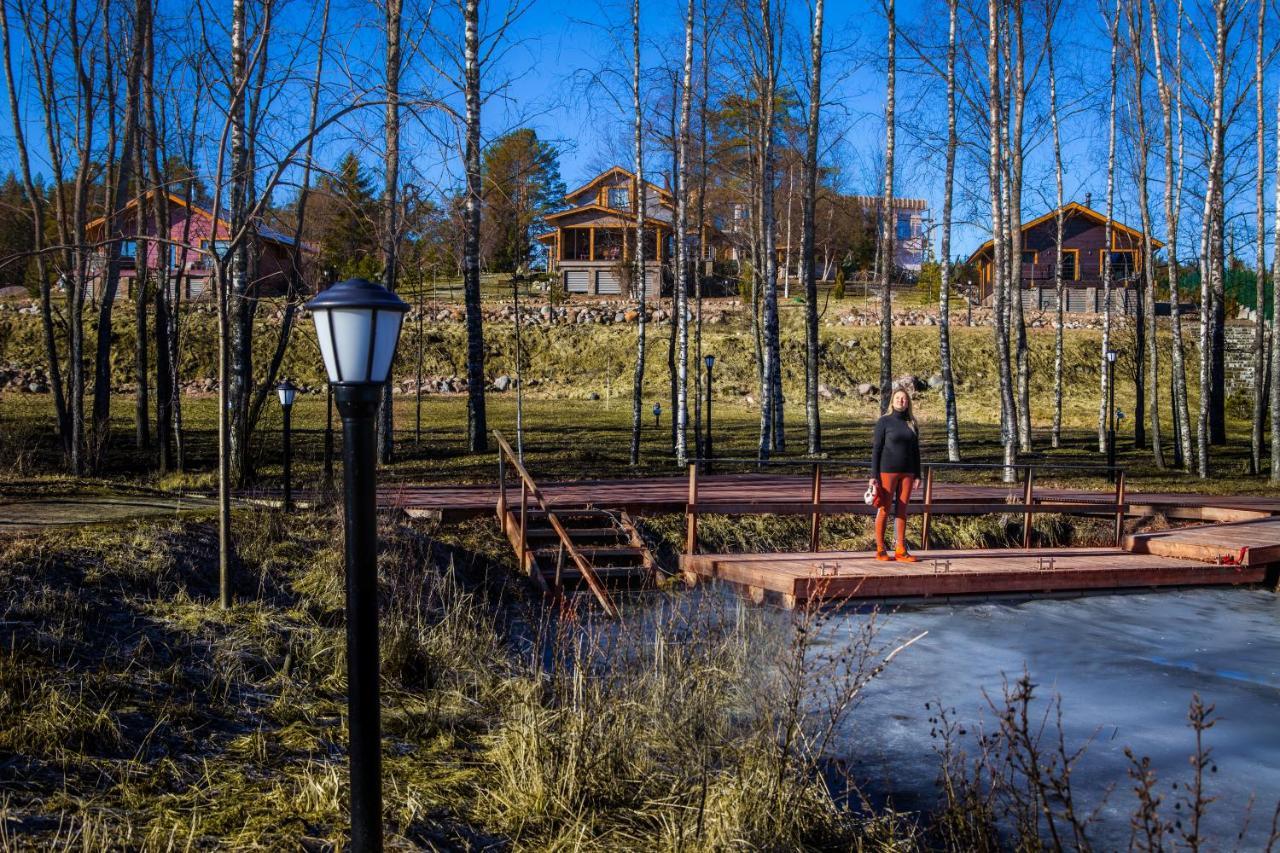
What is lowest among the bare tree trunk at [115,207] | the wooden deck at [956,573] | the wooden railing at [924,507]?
the wooden deck at [956,573]

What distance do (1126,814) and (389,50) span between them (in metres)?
13.9

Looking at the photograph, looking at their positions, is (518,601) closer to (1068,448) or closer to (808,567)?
(808,567)

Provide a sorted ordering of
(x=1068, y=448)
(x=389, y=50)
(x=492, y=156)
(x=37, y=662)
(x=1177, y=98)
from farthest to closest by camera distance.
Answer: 1. (x=492, y=156)
2. (x=1068, y=448)
3. (x=1177, y=98)
4. (x=389, y=50)
5. (x=37, y=662)

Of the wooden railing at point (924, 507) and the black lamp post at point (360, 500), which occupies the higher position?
the black lamp post at point (360, 500)

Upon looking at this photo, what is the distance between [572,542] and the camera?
12164mm

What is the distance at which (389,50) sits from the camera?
1598 centimetres

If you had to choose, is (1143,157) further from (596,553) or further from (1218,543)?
(596,553)

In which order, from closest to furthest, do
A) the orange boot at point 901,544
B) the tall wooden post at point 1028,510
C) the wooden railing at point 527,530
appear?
1. the wooden railing at point 527,530
2. the orange boot at point 901,544
3. the tall wooden post at point 1028,510

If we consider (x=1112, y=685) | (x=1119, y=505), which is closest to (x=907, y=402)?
(x=1112, y=685)

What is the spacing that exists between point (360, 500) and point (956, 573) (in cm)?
853

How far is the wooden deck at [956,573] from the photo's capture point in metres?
10.6

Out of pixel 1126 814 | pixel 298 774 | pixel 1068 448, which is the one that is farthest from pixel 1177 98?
pixel 298 774

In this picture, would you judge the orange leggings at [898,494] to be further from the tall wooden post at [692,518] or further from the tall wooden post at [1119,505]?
the tall wooden post at [1119,505]

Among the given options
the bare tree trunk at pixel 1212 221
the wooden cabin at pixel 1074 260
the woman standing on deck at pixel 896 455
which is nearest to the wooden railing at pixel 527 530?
the woman standing on deck at pixel 896 455
